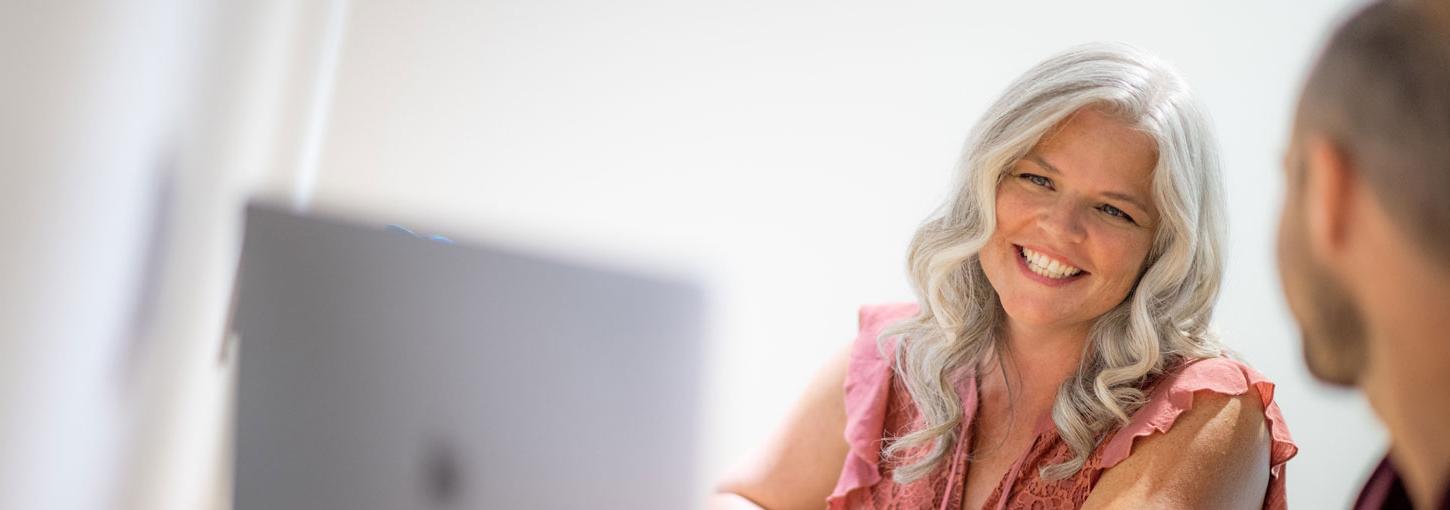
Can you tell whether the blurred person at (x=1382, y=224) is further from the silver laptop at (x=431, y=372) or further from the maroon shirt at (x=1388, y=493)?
the silver laptop at (x=431, y=372)

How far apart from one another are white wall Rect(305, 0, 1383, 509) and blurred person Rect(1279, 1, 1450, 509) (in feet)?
3.82

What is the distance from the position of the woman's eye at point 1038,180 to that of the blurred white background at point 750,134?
0.42 meters

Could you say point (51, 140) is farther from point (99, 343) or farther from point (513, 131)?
point (513, 131)

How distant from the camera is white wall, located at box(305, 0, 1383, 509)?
5.52 feet

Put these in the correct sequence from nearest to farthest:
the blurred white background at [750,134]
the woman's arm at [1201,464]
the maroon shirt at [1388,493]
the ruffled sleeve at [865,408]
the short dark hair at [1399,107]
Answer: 1. the short dark hair at [1399,107]
2. the maroon shirt at [1388,493]
3. the woman's arm at [1201,464]
4. the ruffled sleeve at [865,408]
5. the blurred white background at [750,134]

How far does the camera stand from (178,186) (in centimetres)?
82

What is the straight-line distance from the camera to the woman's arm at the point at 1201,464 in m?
1.13

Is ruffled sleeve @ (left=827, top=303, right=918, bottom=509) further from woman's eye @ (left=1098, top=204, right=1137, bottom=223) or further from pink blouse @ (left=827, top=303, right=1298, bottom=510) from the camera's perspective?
woman's eye @ (left=1098, top=204, right=1137, bottom=223)

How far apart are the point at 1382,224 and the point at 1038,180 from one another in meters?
0.70

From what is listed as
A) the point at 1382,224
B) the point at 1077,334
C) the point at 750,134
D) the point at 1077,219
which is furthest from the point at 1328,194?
the point at 750,134

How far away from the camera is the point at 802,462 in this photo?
140cm

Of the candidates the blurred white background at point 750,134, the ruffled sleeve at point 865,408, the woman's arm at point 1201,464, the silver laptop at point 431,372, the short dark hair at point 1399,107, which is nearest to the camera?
the short dark hair at point 1399,107

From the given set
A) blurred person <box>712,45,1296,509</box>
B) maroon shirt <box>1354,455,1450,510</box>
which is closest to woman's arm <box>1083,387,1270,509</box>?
blurred person <box>712,45,1296,509</box>

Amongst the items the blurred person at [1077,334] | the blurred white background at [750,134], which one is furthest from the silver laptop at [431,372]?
the blurred white background at [750,134]
